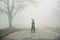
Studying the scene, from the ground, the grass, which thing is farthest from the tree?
the ground

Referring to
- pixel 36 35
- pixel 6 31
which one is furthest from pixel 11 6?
pixel 36 35

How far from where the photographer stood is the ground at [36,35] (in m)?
1.46

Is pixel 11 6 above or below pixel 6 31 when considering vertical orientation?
above

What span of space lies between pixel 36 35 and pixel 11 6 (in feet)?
1.82

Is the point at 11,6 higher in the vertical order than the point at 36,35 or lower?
higher

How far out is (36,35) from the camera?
1471 millimetres

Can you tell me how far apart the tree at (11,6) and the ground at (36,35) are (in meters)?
0.18

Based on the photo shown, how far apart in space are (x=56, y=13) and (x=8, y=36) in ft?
2.50

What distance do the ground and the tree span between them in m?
0.18

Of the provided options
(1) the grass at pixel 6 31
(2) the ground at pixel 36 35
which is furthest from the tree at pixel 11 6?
(2) the ground at pixel 36 35

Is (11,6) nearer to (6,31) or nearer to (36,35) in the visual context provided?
(6,31)

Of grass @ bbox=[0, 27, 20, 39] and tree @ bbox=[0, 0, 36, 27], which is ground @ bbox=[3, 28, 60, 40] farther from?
tree @ bbox=[0, 0, 36, 27]

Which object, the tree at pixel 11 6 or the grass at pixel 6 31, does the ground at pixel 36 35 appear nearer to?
the grass at pixel 6 31

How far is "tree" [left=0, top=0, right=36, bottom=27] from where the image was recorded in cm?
150
